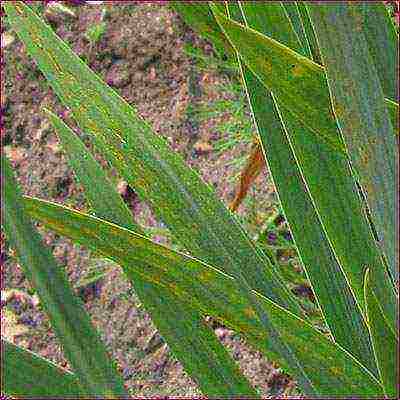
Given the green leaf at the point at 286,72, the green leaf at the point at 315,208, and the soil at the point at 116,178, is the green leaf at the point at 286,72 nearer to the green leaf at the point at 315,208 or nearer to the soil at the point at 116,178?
the green leaf at the point at 315,208

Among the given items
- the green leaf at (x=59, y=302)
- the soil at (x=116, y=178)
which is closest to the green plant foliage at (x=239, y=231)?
the green leaf at (x=59, y=302)

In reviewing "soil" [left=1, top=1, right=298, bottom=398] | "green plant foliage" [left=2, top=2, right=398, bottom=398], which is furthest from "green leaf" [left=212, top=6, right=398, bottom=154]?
"soil" [left=1, top=1, right=298, bottom=398]

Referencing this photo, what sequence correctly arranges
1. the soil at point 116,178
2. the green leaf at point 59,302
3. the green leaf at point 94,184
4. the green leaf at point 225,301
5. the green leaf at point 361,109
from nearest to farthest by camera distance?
1. the green leaf at point 361,109
2. the green leaf at point 59,302
3. the green leaf at point 225,301
4. the green leaf at point 94,184
5. the soil at point 116,178

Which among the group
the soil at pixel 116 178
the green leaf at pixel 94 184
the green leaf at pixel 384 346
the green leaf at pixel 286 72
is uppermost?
the green leaf at pixel 286 72

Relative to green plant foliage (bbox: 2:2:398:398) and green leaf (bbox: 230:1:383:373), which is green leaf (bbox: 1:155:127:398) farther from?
green leaf (bbox: 230:1:383:373)

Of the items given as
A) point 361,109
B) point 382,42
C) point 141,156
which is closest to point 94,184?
point 141,156

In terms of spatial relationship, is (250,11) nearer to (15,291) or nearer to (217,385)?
(217,385)

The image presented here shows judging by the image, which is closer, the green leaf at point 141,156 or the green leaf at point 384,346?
the green leaf at point 384,346
